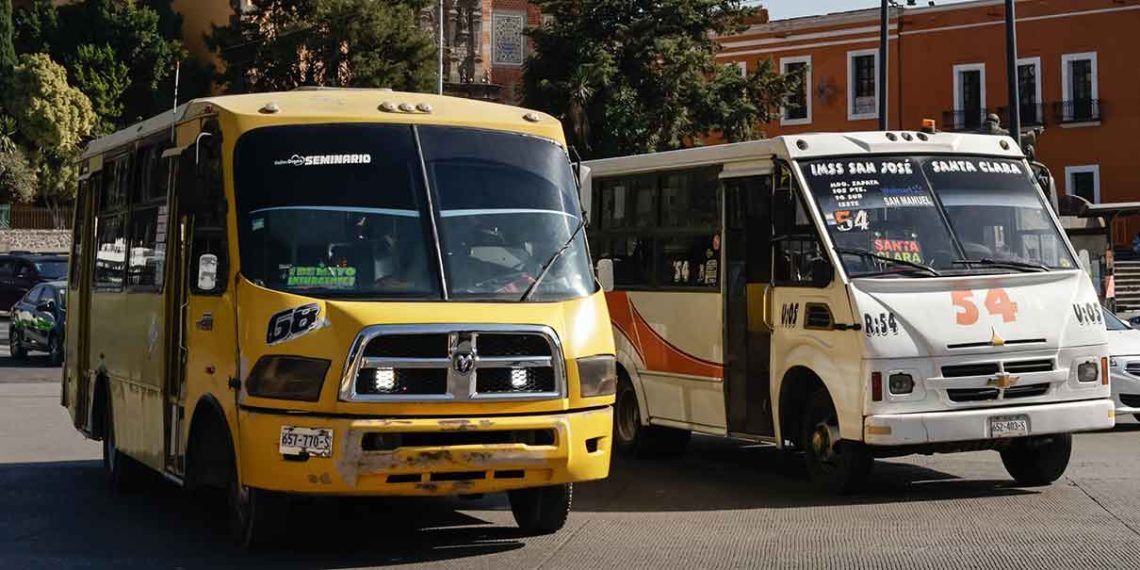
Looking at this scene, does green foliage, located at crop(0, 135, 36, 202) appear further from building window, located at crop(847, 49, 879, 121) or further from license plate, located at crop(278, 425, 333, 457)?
license plate, located at crop(278, 425, 333, 457)

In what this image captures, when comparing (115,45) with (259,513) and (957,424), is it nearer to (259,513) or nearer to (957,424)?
(957,424)

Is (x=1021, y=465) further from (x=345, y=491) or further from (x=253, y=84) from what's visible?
(x=253, y=84)

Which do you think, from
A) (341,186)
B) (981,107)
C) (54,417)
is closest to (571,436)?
(341,186)

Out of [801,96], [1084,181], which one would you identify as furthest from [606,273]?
[801,96]

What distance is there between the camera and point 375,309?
9.32 metres

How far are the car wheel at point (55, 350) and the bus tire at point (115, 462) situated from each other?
17.4 m

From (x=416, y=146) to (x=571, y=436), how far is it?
1.96 meters

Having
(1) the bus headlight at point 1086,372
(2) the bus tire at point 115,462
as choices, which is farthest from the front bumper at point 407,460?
(1) the bus headlight at point 1086,372

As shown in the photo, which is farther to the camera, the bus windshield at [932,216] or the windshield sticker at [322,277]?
the bus windshield at [932,216]

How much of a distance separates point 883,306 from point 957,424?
0.95 meters

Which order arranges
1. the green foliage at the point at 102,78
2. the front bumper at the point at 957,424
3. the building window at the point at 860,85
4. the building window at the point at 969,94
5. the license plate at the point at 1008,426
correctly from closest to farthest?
the front bumper at the point at 957,424
the license plate at the point at 1008,426
the building window at the point at 969,94
the building window at the point at 860,85
the green foliage at the point at 102,78

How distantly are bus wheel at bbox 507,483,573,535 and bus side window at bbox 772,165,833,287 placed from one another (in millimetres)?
2926

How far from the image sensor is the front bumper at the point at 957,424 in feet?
38.5

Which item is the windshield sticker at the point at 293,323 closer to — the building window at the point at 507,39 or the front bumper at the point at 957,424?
the front bumper at the point at 957,424
